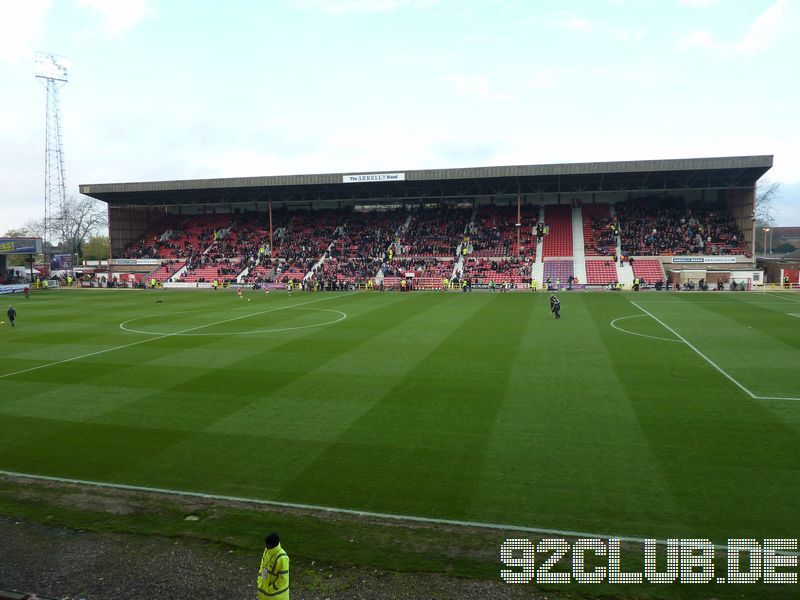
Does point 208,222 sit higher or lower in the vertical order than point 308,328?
higher

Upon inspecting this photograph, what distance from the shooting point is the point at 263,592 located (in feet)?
19.7

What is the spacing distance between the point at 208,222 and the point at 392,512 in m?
69.4

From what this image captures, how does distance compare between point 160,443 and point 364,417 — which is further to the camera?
point 364,417

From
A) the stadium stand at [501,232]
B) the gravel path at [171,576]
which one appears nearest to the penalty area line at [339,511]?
the gravel path at [171,576]

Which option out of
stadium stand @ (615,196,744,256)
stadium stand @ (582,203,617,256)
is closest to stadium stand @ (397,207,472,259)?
stadium stand @ (582,203,617,256)

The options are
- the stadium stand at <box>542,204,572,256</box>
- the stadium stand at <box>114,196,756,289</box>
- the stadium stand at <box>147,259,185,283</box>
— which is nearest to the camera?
the stadium stand at <box>114,196,756,289</box>

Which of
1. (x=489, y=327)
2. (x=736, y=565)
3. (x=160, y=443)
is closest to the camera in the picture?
(x=736, y=565)

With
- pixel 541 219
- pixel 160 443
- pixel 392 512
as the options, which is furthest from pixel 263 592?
pixel 541 219

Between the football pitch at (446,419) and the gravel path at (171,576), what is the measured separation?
181 centimetres

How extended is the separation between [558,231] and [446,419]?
5102cm

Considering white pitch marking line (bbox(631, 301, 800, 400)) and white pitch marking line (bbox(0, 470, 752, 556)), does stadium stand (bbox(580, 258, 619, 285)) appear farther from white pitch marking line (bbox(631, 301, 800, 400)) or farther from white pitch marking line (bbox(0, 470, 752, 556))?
white pitch marking line (bbox(0, 470, 752, 556))

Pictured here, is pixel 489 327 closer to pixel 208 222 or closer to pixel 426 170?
pixel 426 170

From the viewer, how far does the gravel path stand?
6.82m

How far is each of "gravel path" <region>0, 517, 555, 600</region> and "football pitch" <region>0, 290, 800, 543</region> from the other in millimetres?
1812
